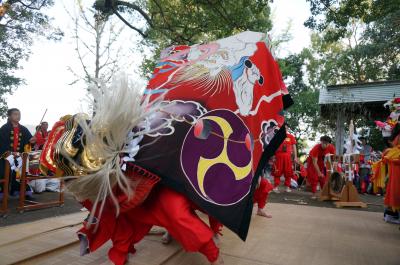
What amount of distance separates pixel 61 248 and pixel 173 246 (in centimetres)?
95

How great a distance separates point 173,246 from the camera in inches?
101

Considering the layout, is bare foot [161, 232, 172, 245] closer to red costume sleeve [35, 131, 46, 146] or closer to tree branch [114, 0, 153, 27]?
red costume sleeve [35, 131, 46, 146]

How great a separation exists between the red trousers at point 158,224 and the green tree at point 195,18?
22.5 ft

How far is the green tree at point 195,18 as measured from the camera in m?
7.76

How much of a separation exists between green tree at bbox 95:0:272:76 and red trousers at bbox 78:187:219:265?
685cm

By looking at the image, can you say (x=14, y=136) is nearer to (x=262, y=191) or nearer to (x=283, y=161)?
(x=262, y=191)

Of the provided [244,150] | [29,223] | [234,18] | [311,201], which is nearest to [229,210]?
[244,150]

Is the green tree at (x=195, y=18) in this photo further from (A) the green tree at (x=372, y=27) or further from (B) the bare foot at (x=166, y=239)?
(B) the bare foot at (x=166, y=239)

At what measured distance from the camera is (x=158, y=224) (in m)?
1.74

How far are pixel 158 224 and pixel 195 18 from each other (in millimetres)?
7530

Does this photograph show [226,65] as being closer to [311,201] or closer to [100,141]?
[100,141]

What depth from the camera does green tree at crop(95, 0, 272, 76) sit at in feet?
25.5

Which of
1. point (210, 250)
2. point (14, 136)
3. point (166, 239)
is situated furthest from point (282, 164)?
point (14, 136)

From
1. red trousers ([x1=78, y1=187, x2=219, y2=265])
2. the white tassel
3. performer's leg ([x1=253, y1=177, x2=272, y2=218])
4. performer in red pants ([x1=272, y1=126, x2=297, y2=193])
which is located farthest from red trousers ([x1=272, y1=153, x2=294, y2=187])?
the white tassel
